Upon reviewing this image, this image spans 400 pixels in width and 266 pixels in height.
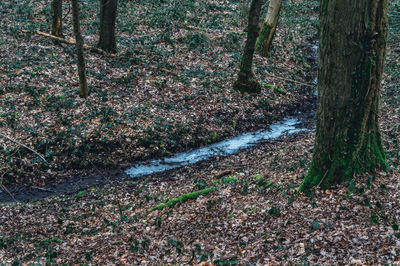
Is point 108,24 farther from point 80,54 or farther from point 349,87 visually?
point 349,87

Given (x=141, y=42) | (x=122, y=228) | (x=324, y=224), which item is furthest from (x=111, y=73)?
(x=324, y=224)

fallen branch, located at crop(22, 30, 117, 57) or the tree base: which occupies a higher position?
fallen branch, located at crop(22, 30, 117, 57)

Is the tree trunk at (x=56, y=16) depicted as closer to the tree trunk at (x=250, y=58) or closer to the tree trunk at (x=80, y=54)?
the tree trunk at (x=80, y=54)

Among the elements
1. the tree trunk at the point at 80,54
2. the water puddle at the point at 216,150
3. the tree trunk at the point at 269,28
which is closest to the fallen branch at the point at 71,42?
the tree trunk at the point at 80,54

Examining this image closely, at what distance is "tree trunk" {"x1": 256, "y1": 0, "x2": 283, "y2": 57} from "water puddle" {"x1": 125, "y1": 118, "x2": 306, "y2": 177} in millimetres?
5628

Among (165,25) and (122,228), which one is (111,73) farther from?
(122,228)

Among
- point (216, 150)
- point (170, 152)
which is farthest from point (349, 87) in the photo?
point (170, 152)

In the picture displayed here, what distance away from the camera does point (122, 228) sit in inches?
258

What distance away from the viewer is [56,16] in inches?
567

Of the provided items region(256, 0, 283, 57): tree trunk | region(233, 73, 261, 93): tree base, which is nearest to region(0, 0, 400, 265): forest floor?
region(233, 73, 261, 93): tree base

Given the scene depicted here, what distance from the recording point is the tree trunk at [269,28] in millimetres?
15976

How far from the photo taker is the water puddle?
32.4 ft

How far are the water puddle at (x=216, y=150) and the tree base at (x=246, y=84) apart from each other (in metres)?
1.96

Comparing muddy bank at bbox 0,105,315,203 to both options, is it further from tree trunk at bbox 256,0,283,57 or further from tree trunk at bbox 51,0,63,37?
tree trunk at bbox 51,0,63,37
